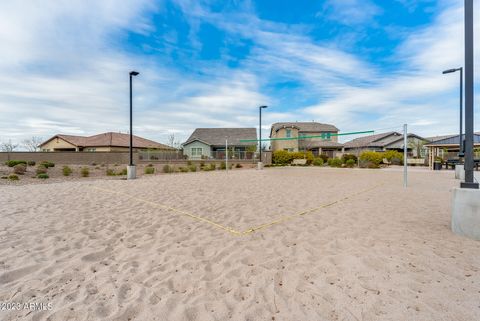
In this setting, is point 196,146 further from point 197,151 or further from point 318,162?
point 318,162

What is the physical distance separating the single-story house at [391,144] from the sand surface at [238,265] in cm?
3061

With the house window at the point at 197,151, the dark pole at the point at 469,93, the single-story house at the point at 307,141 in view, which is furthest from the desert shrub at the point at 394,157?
the dark pole at the point at 469,93

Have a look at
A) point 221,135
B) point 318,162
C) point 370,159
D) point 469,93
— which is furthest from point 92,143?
point 469,93

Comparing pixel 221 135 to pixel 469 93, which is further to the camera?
pixel 221 135

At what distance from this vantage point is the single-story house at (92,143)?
34.8 meters

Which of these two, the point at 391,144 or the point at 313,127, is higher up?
the point at 313,127

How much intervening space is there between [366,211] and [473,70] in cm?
337

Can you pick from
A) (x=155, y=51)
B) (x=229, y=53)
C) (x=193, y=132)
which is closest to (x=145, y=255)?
(x=155, y=51)

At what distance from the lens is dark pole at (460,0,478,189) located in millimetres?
4113

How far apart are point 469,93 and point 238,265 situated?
16.0 ft

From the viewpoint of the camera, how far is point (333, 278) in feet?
8.96

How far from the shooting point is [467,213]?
396cm

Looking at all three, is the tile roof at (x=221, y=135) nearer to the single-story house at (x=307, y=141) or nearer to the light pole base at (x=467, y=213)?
the single-story house at (x=307, y=141)

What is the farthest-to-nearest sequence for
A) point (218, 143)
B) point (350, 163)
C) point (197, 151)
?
point (197, 151), point (218, 143), point (350, 163)
